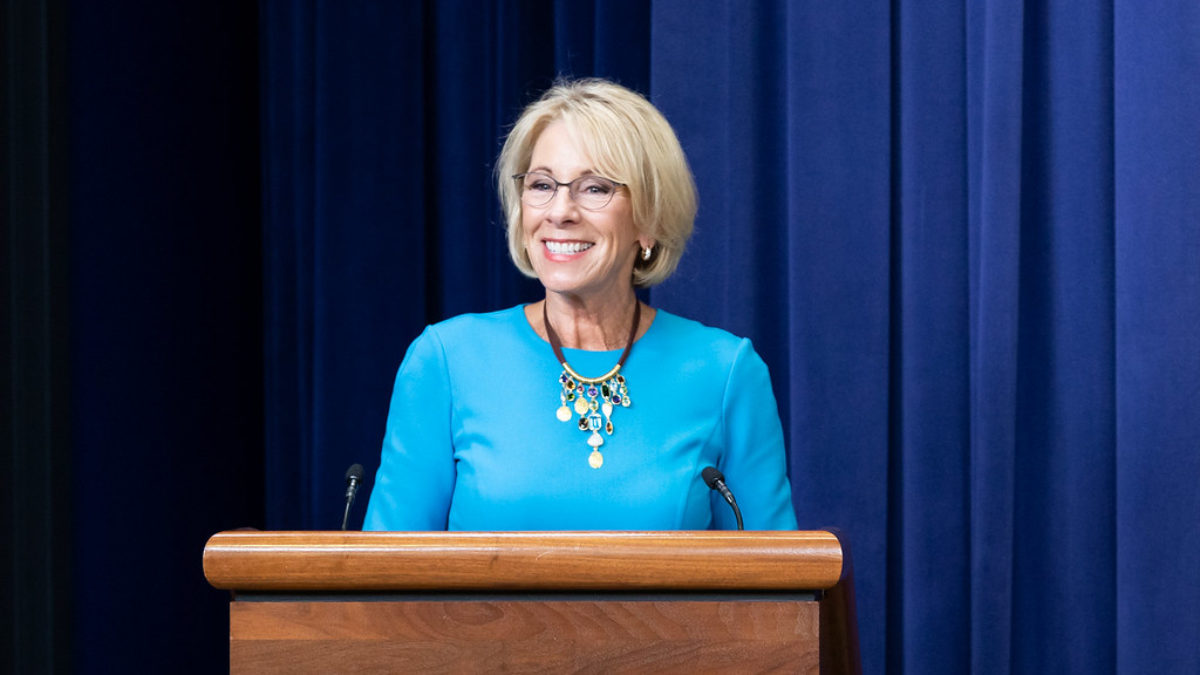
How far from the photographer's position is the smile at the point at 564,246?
5.12 ft

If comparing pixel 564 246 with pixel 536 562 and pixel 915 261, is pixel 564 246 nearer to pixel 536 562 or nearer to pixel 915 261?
pixel 536 562

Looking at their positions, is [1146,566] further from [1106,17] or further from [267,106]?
[267,106]

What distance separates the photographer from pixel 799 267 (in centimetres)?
251

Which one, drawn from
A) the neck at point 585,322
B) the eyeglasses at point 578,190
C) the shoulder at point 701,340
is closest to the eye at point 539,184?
the eyeglasses at point 578,190

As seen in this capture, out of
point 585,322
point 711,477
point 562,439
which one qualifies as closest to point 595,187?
point 585,322

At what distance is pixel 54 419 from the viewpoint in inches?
73.0

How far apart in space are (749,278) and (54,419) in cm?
141

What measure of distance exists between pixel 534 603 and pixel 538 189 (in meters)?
0.82

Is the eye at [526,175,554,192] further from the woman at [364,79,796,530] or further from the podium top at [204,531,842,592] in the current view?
the podium top at [204,531,842,592]

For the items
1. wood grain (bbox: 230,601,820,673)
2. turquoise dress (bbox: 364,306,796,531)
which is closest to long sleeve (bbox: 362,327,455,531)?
turquoise dress (bbox: 364,306,796,531)

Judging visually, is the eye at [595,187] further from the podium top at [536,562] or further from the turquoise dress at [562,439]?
the podium top at [536,562]

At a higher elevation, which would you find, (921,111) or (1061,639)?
(921,111)

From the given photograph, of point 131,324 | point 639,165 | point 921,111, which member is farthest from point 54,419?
point 921,111

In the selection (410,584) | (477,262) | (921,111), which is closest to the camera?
(410,584)
